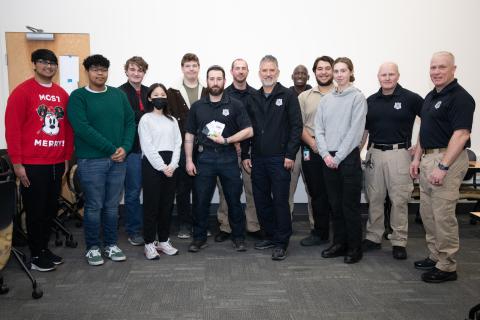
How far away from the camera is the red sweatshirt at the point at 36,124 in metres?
2.80

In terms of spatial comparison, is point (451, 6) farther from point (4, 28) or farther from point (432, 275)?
point (4, 28)

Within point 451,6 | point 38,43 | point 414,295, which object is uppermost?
point 451,6

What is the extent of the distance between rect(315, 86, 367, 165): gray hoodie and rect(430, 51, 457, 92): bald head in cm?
53

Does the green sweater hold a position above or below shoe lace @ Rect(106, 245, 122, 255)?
above

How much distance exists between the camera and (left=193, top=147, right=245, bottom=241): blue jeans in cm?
336

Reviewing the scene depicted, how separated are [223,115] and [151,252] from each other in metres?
1.28

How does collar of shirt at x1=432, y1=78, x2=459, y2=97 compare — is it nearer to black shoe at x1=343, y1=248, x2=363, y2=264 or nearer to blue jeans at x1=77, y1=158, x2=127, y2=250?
black shoe at x1=343, y1=248, x2=363, y2=264

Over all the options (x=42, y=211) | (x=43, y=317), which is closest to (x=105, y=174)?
(x=42, y=211)

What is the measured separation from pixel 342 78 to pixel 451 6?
2854 millimetres

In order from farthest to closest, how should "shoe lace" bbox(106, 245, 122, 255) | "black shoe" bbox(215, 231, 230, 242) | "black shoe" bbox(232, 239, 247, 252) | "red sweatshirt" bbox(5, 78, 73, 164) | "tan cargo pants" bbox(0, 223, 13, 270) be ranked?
1. "black shoe" bbox(215, 231, 230, 242)
2. "black shoe" bbox(232, 239, 247, 252)
3. "shoe lace" bbox(106, 245, 122, 255)
4. "red sweatshirt" bbox(5, 78, 73, 164)
5. "tan cargo pants" bbox(0, 223, 13, 270)

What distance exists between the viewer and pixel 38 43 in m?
4.70

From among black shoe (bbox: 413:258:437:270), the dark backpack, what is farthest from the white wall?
the dark backpack

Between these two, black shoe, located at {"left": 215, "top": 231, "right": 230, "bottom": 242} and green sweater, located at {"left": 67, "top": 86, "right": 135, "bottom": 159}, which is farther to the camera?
black shoe, located at {"left": 215, "top": 231, "right": 230, "bottom": 242}

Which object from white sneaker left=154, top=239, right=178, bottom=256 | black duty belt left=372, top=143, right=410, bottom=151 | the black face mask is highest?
the black face mask
